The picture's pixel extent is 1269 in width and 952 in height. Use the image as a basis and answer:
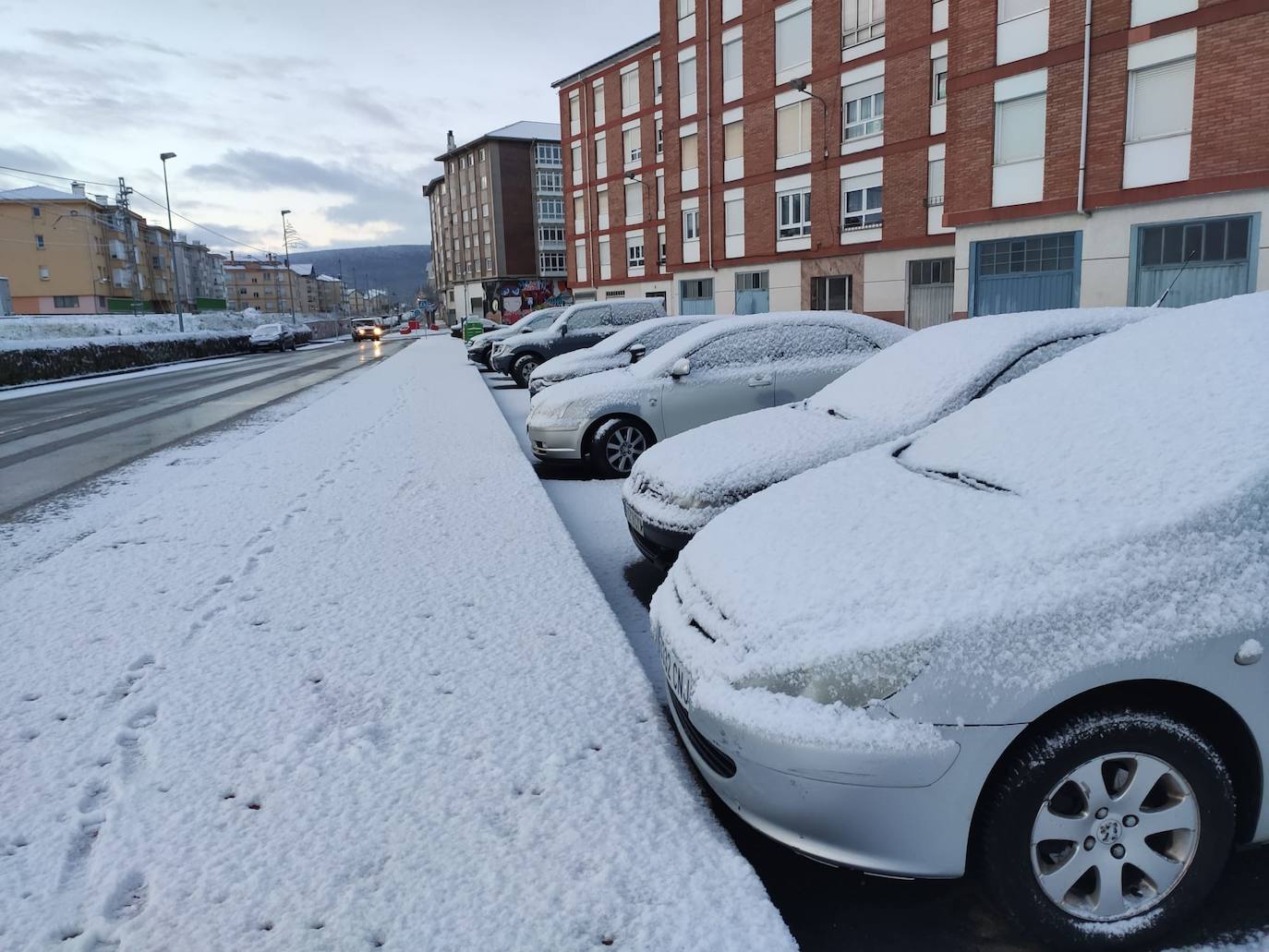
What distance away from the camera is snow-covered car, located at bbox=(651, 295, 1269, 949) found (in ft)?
6.96

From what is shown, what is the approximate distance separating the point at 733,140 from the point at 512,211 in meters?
48.5

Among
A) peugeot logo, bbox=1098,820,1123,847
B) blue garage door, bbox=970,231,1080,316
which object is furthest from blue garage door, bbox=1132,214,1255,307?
peugeot logo, bbox=1098,820,1123,847

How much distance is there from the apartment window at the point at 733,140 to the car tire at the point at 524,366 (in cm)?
1886

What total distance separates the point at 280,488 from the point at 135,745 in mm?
4814

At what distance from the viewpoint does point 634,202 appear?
45.6 metres

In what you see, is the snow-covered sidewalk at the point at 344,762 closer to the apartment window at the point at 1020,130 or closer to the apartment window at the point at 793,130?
the apartment window at the point at 1020,130

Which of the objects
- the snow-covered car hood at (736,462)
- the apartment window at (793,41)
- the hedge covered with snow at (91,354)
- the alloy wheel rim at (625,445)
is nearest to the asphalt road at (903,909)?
the snow-covered car hood at (736,462)

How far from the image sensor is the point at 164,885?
7.93 ft

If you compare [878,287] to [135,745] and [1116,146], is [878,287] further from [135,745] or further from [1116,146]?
[135,745]

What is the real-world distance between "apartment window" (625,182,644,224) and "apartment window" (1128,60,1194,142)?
29.5 m

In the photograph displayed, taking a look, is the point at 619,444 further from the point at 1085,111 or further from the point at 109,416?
the point at 1085,111

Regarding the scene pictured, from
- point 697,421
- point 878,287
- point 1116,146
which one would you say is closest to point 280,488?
point 697,421

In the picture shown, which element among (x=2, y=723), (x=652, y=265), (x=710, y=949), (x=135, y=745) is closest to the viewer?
(x=710, y=949)

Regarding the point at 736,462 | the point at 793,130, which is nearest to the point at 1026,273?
the point at 793,130
